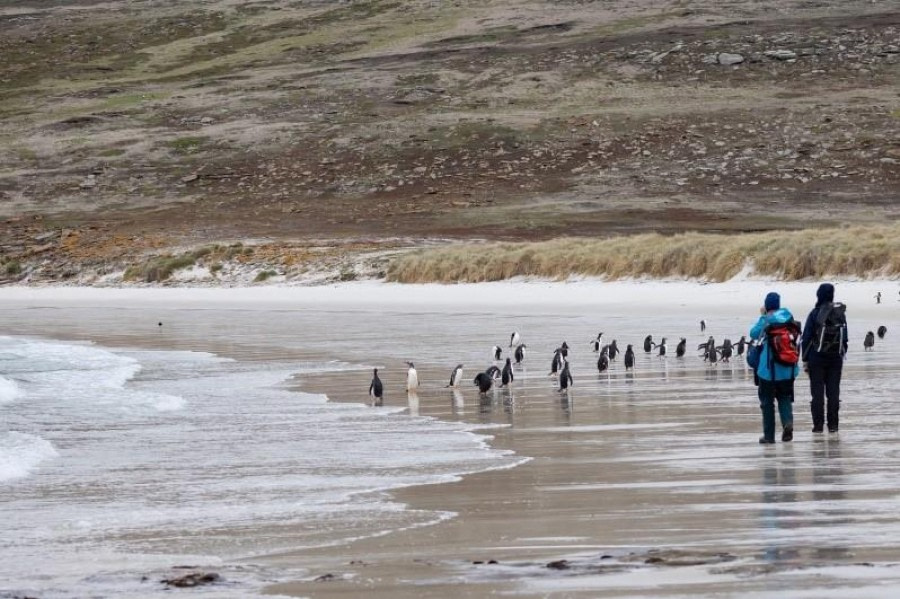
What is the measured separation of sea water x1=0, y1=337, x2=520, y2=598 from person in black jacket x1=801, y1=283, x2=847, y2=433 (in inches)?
104

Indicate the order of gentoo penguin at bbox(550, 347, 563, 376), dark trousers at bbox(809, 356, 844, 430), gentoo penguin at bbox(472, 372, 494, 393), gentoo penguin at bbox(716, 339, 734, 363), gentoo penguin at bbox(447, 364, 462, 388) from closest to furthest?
dark trousers at bbox(809, 356, 844, 430), gentoo penguin at bbox(472, 372, 494, 393), gentoo penguin at bbox(447, 364, 462, 388), gentoo penguin at bbox(550, 347, 563, 376), gentoo penguin at bbox(716, 339, 734, 363)

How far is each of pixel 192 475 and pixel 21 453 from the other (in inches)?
82.8

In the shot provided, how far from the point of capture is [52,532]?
9297mm

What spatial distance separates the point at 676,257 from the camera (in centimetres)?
3897

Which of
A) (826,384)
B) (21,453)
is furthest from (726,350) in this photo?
(21,453)

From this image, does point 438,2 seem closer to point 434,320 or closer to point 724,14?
point 724,14

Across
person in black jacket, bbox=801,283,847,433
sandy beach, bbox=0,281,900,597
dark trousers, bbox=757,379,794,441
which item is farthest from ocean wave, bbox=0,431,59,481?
person in black jacket, bbox=801,283,847,433

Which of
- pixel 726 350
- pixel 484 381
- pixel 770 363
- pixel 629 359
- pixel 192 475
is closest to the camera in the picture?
pixel 192 475

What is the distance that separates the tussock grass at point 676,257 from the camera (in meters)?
35.2

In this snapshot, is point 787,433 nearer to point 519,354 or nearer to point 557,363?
point 557,363

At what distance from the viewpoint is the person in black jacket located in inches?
496

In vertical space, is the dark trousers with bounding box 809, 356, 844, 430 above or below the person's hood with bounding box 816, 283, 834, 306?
below

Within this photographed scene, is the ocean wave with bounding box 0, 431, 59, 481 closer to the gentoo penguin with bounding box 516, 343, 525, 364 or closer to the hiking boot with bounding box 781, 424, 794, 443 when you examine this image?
the hiking boot with bounding box 781, 424, 794, 443

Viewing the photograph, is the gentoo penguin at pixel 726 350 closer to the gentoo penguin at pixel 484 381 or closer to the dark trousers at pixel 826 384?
the gentoo penguin at pixel 484 381
